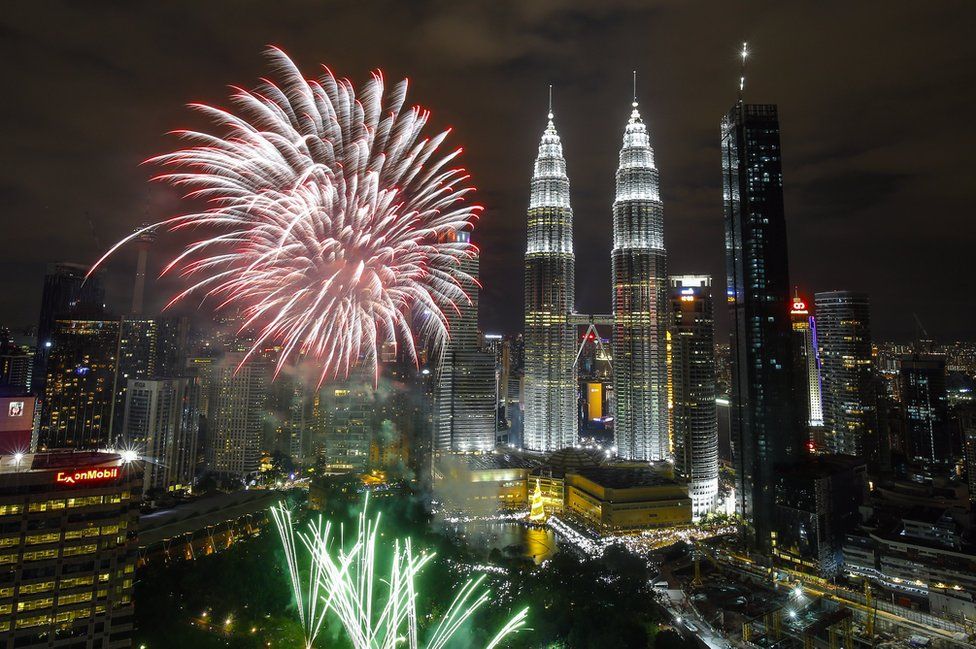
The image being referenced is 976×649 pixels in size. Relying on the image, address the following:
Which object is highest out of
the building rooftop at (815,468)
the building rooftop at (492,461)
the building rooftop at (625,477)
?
the building rooftop at (815,468)

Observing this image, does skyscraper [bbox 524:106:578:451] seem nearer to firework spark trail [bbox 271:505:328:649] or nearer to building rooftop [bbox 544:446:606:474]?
building rooftop [bbox 544:446:606:474]

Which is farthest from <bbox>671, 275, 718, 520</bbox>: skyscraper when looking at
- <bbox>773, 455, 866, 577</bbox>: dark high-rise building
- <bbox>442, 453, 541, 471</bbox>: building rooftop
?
<bbox>442, 453, 541, 471</bbox>: building rooftop

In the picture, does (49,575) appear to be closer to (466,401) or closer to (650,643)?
(650,643)

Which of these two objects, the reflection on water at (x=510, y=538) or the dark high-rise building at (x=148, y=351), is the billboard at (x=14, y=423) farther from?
the dark high-rise building at (x=148, y=351)

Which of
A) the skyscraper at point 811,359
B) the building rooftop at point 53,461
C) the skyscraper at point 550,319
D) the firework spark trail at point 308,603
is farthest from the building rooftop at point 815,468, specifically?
the building rooftop at point 53,461

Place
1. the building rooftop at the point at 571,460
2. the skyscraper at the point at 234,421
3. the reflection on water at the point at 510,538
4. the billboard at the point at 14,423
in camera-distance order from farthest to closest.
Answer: the skyscraper at the point at 234,421
the building rooftop at the point at 571,460
the reflection on water at the point at 510,538
the billboard at the point at 14,423
